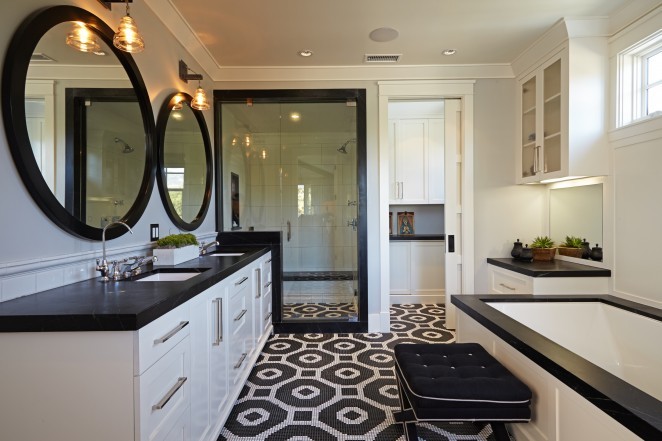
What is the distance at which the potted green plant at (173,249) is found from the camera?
6.83 feet

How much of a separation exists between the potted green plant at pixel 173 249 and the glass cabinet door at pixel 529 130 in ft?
9.73

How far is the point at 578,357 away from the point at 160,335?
150 cm

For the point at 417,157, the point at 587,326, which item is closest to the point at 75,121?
the point at 587,326

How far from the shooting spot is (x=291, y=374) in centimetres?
252

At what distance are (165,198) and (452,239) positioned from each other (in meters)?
2.64

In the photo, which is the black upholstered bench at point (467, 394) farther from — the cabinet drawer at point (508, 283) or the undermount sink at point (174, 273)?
the cabinet drawer at point (508, 283)

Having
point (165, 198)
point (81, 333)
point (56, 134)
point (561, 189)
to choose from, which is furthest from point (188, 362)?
point (561, 189)

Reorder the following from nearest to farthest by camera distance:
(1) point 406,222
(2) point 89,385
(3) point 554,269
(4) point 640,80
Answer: (2) point 89,385 → (4) point 640,80 → (3) point 554,269 → (1) point 406,222

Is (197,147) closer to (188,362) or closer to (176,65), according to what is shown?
(176,65)

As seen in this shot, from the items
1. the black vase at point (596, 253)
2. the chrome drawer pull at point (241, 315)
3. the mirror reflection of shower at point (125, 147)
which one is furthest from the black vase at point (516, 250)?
the mirror reflection of shower at point (125, 147)

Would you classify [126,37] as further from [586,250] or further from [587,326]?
[586,250]

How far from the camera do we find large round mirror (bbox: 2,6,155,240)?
1.27 m

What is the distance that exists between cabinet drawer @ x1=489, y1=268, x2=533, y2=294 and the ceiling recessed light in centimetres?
224

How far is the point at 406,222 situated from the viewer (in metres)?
4.84
